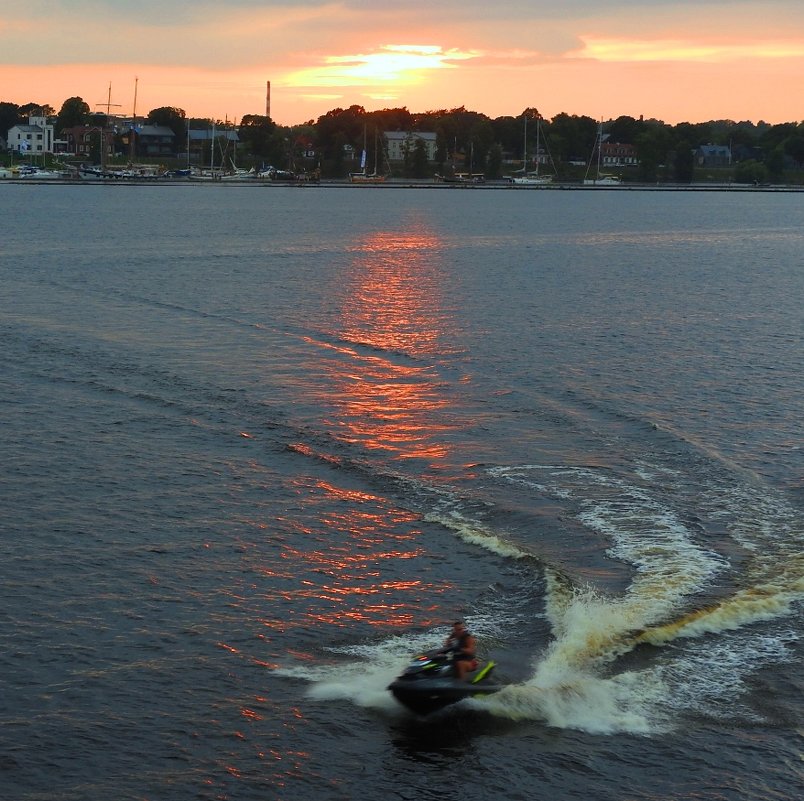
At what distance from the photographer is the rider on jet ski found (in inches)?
1151

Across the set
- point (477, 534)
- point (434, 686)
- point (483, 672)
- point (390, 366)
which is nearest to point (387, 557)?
point (477, 534)

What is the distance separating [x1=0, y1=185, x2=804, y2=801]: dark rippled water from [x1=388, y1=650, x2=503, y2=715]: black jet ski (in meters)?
0.56

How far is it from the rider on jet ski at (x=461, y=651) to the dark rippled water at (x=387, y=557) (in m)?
1.31

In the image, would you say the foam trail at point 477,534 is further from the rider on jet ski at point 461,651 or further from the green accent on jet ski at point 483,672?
the rider on jet ski at point 461,651

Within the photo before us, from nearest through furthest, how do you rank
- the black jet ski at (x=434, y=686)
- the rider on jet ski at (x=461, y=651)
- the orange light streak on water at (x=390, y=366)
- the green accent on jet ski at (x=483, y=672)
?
the black jet ski at (x=434, y=686), the rider on jet ski at (x=461, y=651), the green accent on jet ski at (x=483, y=672), the orange light streak on water at (x=390, y=366)

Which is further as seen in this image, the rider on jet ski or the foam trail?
the foam trail

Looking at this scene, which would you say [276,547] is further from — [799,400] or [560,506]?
[799,400]

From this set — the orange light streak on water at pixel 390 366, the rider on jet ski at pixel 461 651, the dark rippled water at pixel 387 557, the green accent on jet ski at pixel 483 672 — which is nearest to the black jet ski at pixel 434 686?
the green accent on jet ski at pixel 483 672

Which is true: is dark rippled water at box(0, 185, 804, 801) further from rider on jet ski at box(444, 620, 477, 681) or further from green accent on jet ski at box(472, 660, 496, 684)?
rider on jet ski at box(444, 620, 477, 681)

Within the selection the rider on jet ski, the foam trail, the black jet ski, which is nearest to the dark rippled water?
the foam trail

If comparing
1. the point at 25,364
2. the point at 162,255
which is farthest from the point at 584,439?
the point at 162,255

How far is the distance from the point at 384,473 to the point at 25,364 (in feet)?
95.1

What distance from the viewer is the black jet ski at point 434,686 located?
29.0 m

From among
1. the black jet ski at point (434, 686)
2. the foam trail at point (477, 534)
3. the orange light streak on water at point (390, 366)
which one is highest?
the orange light streak on water at point (390, 366)
